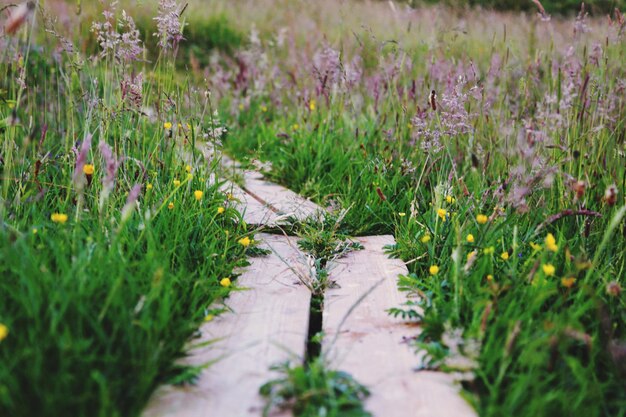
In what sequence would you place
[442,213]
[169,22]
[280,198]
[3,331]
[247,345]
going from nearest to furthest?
1. [3,331]
2. [247,345]
3. [442,213]
4. [169,22]
5. [280,198]

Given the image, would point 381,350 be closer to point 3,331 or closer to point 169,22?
point 3,331

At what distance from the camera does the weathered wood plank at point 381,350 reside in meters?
1.55

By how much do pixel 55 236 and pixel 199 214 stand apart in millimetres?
579

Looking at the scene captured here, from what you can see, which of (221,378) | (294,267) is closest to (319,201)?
(294,267)

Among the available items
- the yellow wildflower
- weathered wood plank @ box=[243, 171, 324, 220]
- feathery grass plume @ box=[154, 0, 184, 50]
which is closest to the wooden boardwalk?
the yellow wildflower

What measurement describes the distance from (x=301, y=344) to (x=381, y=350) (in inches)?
9.2

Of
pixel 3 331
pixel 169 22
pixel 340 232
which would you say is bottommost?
pixel 340 232

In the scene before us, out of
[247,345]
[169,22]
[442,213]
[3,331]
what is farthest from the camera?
[169,22]

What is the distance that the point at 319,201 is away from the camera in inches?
129

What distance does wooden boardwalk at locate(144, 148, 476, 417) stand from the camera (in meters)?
1.54

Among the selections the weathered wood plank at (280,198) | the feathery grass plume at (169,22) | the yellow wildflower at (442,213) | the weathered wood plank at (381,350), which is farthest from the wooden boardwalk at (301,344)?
the feathery grass plume at (169,22)

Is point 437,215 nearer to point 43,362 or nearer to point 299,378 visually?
point 299,378

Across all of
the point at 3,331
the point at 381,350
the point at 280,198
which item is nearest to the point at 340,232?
the point at 280,198

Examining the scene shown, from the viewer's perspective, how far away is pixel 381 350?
71.4 inches
